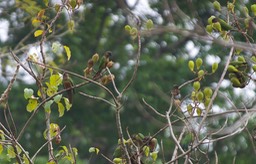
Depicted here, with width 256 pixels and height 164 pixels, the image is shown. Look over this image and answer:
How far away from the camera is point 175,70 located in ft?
32.9

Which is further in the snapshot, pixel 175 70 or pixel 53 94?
pixel 175 70

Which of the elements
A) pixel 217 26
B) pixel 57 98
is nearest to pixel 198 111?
pixel 217 26

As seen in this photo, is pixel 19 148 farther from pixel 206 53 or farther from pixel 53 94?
pixel 206 53

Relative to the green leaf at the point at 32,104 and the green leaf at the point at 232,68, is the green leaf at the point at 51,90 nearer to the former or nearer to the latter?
the green leaf at the point at 32,104

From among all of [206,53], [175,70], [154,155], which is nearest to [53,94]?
[154,155]

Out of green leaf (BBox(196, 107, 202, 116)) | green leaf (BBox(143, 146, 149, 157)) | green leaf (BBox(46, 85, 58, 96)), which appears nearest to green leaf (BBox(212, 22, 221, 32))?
green leaf (BBox(196, 107, 202, 116))

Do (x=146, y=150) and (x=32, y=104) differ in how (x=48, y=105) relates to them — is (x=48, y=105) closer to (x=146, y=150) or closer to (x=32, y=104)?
(x=32, y=104)

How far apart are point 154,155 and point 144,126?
24.1ft

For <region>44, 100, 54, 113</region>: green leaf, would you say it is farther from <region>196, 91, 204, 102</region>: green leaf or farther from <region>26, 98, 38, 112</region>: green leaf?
<region>196, 91, 204, 102</region>: green leaf

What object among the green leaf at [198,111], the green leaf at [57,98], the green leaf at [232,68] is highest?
the green leaf at [57,98]

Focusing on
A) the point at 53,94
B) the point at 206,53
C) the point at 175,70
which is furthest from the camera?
the point at 175,70

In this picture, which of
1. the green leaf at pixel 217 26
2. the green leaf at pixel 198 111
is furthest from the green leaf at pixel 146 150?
the green leaf at pixel 217 26

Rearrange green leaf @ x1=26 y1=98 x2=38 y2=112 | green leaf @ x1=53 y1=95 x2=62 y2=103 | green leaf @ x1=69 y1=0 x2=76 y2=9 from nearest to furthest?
1. green leaf @ x1=53 y1=95 x2=62 y2=103
2. green leaf @ x1=26 y1=98 x2=38 y2=112
3. green leaf @ x1=69 y1=0 x2=76 y2=9

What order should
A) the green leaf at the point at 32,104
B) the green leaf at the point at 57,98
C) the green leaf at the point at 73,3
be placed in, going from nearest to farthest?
the green leaf at the point at 57,98 < the green leaf at the point at 32,104 < the green leaf at the point at 73,3
